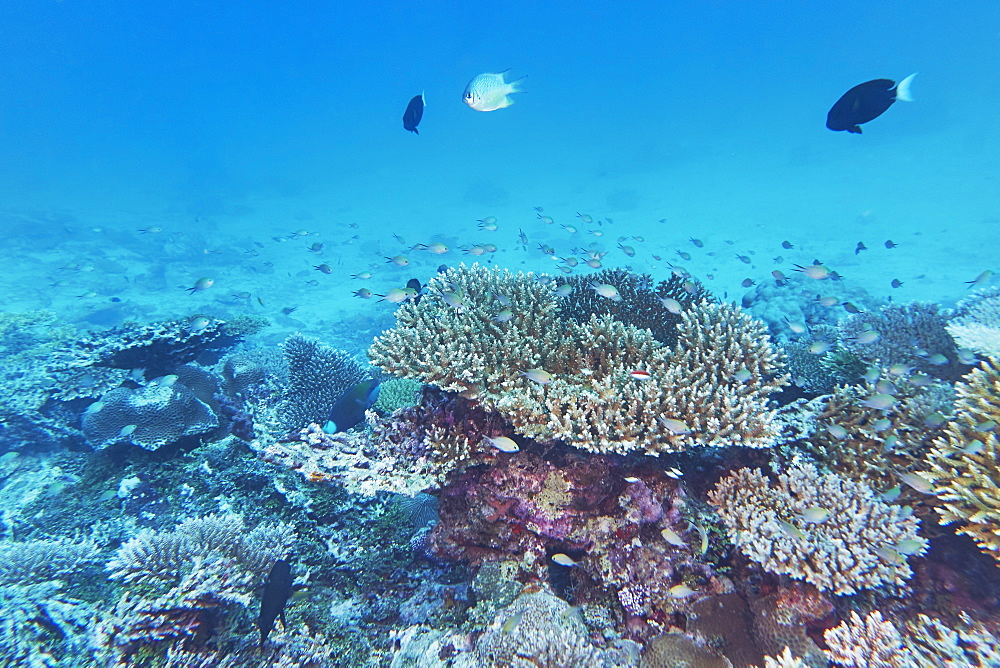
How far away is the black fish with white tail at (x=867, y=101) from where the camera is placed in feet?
13.6

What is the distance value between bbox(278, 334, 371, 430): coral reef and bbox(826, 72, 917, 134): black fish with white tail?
24.3 feet

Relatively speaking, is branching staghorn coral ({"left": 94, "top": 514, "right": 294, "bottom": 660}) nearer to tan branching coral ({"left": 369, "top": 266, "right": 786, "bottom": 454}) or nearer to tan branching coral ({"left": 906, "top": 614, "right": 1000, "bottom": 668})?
tan branching coral ({"left": 369, "top": 266, "right": 786, "bottom": 454})

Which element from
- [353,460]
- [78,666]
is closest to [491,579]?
[353,460]

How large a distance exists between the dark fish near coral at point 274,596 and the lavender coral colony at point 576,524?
1.3 inches

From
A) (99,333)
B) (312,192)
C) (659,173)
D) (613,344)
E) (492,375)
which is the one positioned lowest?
(99,333)

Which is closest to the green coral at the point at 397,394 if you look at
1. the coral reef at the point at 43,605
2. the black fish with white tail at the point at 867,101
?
the coral reef at the point at 43,605

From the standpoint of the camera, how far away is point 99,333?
805 cm

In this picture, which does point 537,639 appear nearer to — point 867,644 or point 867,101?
point 867,644

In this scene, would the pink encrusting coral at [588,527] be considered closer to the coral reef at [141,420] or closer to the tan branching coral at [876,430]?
the tan branching coral at [876,430]

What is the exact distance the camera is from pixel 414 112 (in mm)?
6031

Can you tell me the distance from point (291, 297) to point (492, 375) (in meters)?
26.7

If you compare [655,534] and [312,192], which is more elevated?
[312,192]

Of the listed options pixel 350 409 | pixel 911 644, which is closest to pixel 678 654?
pixel 911 644

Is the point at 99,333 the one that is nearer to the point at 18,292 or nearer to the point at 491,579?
the point at 491,579
